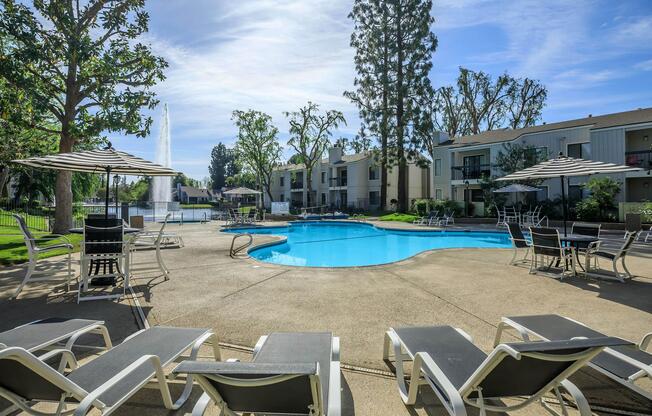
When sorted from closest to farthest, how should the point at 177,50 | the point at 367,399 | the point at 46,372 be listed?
the point at 46,372
the point at 367,399
the point at 177,50

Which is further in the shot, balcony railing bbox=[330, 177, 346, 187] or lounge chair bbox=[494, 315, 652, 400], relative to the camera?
Result: balcony railing bbox=[330, 177, 346, 187]

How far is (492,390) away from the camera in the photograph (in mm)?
1978

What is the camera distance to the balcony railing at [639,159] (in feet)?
62.5

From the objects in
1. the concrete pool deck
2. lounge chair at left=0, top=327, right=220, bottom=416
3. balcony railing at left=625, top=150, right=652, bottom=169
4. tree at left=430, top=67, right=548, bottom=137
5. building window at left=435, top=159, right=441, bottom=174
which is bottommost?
the concrete pool deck

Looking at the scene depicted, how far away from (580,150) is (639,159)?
3069mm

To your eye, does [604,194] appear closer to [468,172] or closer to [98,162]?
[468,172]

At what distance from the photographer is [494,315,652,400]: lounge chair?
228 cm

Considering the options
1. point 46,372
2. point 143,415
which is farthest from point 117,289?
point 46,372

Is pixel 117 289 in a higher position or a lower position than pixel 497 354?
lower

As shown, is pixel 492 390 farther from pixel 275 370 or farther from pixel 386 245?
pixel 386 245

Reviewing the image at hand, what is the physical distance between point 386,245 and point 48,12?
1403 cm

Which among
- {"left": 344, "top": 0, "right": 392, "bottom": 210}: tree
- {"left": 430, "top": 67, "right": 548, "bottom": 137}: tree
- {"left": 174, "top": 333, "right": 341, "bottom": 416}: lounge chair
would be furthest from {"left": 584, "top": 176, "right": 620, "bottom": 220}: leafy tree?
{"left": 174, "top": 333, "right": 341, "bottom": 416}: lounge chair

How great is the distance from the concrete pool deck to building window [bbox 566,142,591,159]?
17537 mm

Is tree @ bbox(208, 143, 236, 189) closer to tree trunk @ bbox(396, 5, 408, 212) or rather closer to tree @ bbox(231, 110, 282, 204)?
tree @ bbox(231, 110, 282, 204)
